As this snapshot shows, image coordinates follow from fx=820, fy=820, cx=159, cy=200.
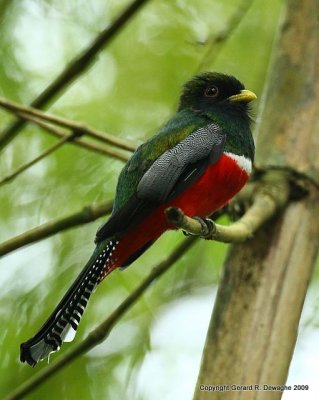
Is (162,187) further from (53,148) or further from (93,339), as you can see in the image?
(93,339)

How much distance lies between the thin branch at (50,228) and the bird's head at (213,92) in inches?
40.0

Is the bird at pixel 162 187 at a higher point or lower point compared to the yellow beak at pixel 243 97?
lower

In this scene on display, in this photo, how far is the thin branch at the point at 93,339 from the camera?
130 inches

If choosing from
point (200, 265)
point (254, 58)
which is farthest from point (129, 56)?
point (200, 265)

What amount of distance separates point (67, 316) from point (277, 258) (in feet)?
2.97

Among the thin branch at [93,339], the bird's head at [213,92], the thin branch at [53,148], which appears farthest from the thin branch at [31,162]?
the bird's head at [213,92]

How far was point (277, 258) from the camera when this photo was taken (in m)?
3.42

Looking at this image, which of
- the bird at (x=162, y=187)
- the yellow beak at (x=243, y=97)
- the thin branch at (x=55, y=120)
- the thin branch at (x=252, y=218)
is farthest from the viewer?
the yellow beak at (x=243, y=97)

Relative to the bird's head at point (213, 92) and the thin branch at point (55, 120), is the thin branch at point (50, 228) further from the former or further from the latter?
the bird's head at point (213, 92)

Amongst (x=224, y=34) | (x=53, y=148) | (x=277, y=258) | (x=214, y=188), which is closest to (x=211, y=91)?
(x=224, y=34)

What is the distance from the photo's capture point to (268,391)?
118 inches

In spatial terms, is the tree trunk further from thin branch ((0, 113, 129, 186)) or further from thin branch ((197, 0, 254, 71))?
thin branch ((0, 113, 129, 186))

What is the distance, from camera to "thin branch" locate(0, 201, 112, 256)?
329 cm

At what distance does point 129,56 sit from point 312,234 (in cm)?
228
